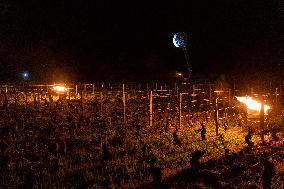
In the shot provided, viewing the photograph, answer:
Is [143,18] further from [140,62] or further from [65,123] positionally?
[65,123]

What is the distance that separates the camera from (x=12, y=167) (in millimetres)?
9680

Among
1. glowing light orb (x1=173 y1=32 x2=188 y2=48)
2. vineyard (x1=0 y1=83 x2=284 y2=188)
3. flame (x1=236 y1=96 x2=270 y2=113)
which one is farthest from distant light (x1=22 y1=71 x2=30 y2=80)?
flame (x1=236 y1=96 x2=270 y2=113)

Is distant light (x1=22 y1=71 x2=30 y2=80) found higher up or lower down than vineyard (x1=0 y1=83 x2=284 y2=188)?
higher up

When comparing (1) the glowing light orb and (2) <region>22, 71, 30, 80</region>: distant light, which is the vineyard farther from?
(2) <region>22, 71, 30, 80</region>: distant light

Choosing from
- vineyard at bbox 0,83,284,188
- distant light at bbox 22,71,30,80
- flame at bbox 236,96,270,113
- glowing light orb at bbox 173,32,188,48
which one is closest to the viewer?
vineyard at bbox 0,83,284,188

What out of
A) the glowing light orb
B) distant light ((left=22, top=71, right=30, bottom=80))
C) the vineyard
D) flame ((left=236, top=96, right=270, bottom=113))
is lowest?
the vineyard

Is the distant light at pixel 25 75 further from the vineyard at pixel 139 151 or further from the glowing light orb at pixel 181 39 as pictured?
the vineyard at pixel 139 151

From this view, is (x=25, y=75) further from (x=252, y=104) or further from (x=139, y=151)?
(x=139, y=151)

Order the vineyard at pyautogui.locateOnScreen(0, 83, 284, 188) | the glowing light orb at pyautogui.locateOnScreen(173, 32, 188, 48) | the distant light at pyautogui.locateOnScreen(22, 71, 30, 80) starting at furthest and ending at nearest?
the distant light at pyautogui.locateOnScreen(22, 71, 30, 80), the glowing light orb at pyautogui.locateOnScreen(173, 32, 188, 48), the vineyard at pyautogui.locateOnScreen(0, 83, 284, 188)

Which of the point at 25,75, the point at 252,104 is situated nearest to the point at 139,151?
the point at 252,104

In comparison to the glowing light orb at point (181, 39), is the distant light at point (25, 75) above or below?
below

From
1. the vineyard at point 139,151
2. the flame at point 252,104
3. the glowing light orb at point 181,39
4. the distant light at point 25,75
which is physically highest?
the glowing light orb at point 181,39

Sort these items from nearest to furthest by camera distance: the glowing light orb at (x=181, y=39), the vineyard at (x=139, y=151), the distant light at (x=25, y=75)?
the vineyard at (x=139, y=151), the glowing light orb at (x=181, y=39), the distant light at (x=25, y=75)

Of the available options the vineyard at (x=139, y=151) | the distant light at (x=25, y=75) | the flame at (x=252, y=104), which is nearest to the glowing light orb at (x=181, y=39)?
the vineyard at (x=139, y=151)
